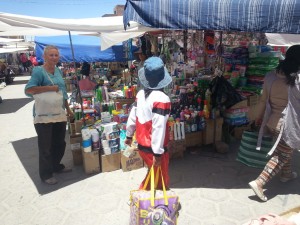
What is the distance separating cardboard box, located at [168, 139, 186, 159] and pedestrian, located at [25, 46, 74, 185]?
5.50 feet

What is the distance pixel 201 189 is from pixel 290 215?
60.2 inches

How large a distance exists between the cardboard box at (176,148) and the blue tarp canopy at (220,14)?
1960 mm

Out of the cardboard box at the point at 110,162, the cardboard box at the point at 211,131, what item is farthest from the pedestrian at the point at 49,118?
the cardboard box at the point at 211,131

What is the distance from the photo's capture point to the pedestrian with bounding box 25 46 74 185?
319 centimetres

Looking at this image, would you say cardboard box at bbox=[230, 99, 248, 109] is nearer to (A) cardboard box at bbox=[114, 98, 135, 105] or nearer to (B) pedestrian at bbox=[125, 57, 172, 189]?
(A) cardboard box at bbox=[114, 98, 135, 105]

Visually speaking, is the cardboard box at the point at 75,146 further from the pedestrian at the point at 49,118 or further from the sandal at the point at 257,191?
the sandal at the point at 257,191

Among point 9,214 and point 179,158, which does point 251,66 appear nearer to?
point 179,158

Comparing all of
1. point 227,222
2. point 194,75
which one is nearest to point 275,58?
point 194,75

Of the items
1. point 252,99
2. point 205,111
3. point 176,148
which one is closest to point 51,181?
point 176,148

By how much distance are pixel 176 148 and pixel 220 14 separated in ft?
7.32

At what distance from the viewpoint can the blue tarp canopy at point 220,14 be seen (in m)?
2.54

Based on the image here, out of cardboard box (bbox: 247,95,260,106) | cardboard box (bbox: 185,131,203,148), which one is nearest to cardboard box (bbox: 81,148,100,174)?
cardboard box (bbox: 185,131,203,148)

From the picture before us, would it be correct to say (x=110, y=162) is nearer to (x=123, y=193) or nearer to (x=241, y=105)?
(x=123, y=193)

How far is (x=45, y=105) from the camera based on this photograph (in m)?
3.27
